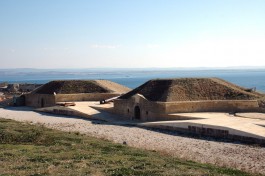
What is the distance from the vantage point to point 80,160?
13656 millimetres

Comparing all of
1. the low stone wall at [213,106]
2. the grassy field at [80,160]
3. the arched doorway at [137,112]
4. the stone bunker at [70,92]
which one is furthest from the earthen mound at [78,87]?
the grassy field at [80,160]

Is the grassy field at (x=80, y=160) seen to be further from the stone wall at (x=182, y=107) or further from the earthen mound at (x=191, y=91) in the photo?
the earthen mound at (x=191, y=91)

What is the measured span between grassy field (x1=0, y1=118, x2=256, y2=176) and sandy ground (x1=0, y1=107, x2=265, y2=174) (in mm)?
3042

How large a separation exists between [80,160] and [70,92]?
2859cm

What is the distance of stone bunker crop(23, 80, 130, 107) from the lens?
134 feet

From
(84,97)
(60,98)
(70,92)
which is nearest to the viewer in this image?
(60,98)

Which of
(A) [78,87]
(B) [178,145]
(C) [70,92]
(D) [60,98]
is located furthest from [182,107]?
(A) [78,87]

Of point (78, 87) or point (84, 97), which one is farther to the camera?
point (78, 87)

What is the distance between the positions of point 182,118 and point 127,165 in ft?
52.3

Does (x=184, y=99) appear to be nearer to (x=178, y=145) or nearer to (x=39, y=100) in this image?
(x=178, y=145)

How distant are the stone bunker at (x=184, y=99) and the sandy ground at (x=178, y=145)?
2847 millimetres

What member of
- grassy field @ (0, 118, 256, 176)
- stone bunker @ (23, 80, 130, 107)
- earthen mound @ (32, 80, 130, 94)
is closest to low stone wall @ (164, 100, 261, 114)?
grassy field @ (0, 118, 256, 176)

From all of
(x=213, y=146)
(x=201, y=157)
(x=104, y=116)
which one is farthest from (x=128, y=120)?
(x=201, y=157)

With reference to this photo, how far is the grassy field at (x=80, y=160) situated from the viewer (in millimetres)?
11656
